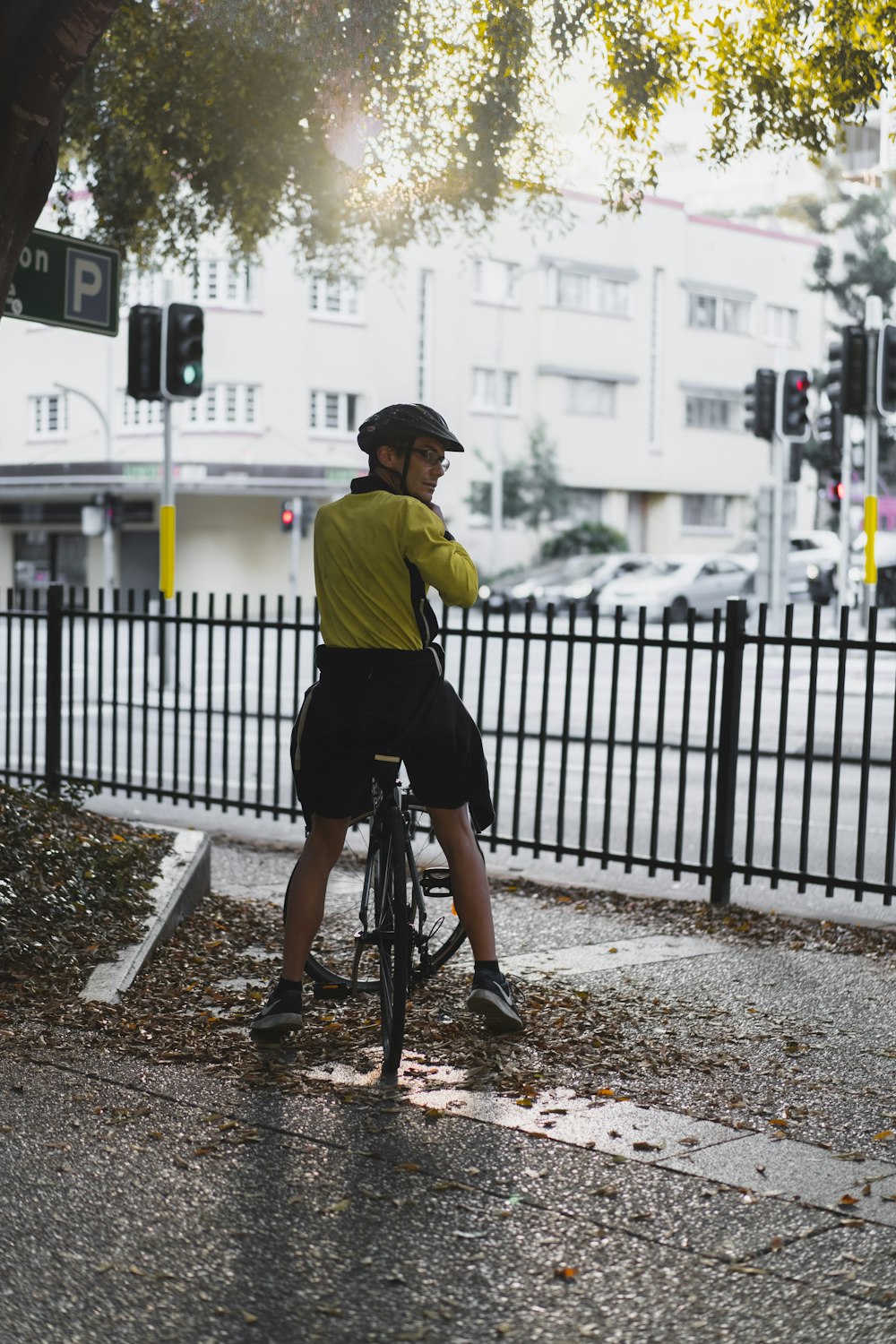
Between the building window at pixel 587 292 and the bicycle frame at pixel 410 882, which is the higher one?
the building window at pixel 587 292

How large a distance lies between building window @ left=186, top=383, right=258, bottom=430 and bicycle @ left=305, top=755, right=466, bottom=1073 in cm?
4133

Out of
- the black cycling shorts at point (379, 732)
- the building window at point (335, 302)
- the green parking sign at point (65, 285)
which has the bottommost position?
the black cycling shorts at point (379, 732)

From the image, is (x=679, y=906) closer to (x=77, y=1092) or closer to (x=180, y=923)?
(x=180, y=923)

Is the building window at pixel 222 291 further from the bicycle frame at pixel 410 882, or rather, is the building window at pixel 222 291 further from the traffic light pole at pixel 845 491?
the bicycle frame at pixel 410 882

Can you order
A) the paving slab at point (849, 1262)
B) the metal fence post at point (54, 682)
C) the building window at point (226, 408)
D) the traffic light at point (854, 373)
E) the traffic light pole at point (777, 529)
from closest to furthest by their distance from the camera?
the paving slab at point (849, 1262)
the metal fence post at point (54, 682)
the traffic light at point (854, 373)
the traffic light pole at point (777, 529)
the building window at point (226, 408)

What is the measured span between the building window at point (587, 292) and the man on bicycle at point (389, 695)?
4816 cm

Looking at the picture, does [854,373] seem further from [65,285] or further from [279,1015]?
[279,1015]

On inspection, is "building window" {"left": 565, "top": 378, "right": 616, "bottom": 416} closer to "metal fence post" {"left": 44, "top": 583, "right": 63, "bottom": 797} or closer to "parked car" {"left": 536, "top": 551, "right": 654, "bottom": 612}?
"parked car" {"left": 536, "top": 551, "right": 654, "bottom": 612}

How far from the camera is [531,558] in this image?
51.7 m

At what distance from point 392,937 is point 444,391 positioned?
45.7m

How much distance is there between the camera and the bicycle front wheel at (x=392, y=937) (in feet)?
16.4

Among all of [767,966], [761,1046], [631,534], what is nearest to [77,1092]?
[761,1046]

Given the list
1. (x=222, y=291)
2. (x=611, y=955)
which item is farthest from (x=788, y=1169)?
(x=222, y=291)

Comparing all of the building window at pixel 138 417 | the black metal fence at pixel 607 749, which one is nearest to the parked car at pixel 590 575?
the building window at pixel 138 417
